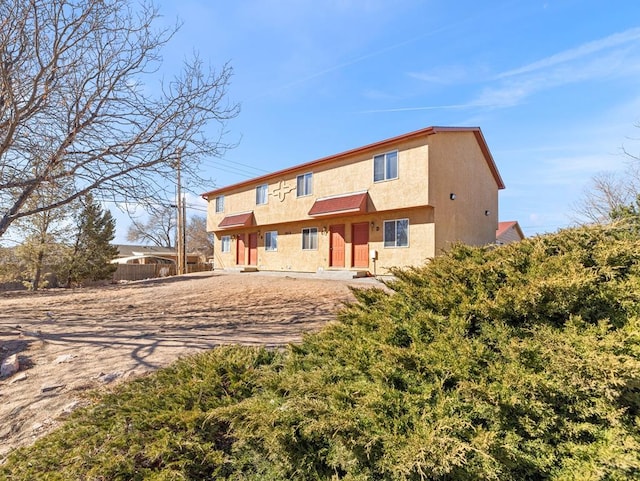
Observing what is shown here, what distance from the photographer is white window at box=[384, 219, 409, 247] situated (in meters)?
14.5

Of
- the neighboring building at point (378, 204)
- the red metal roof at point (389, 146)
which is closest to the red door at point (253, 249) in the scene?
the neighboring building at point (378, 204)

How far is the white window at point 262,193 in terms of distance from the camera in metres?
20.2

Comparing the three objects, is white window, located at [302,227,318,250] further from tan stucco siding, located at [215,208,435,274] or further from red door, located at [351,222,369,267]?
red door, located at [351,222,369,267]

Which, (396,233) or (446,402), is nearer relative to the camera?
(446,402)

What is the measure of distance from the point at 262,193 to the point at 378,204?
8.31 m

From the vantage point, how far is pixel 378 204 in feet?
48.6

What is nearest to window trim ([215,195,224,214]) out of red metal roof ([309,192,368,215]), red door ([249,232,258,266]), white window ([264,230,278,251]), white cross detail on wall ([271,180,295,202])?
red door ([249,232,258,266])

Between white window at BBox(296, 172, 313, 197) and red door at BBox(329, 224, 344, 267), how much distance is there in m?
2.45

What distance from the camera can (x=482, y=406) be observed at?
6.13 feet

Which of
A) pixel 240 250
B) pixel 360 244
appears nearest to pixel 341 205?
pixel 360 244

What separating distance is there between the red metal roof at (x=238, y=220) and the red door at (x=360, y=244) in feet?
24.0

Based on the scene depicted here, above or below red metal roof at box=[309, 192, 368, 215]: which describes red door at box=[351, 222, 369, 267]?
below

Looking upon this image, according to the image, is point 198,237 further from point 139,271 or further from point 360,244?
point 360,244

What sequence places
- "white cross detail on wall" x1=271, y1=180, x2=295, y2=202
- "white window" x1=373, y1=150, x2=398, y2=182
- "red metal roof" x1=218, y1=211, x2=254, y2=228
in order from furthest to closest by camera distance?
"red metal roof" x1=218, y1=211, x2=254, y2=228
"white cross detail on wall" x1=271, y1=180, x2=295, y2=202
"white window" x1=373, y1=150, x2=398, y2=182
